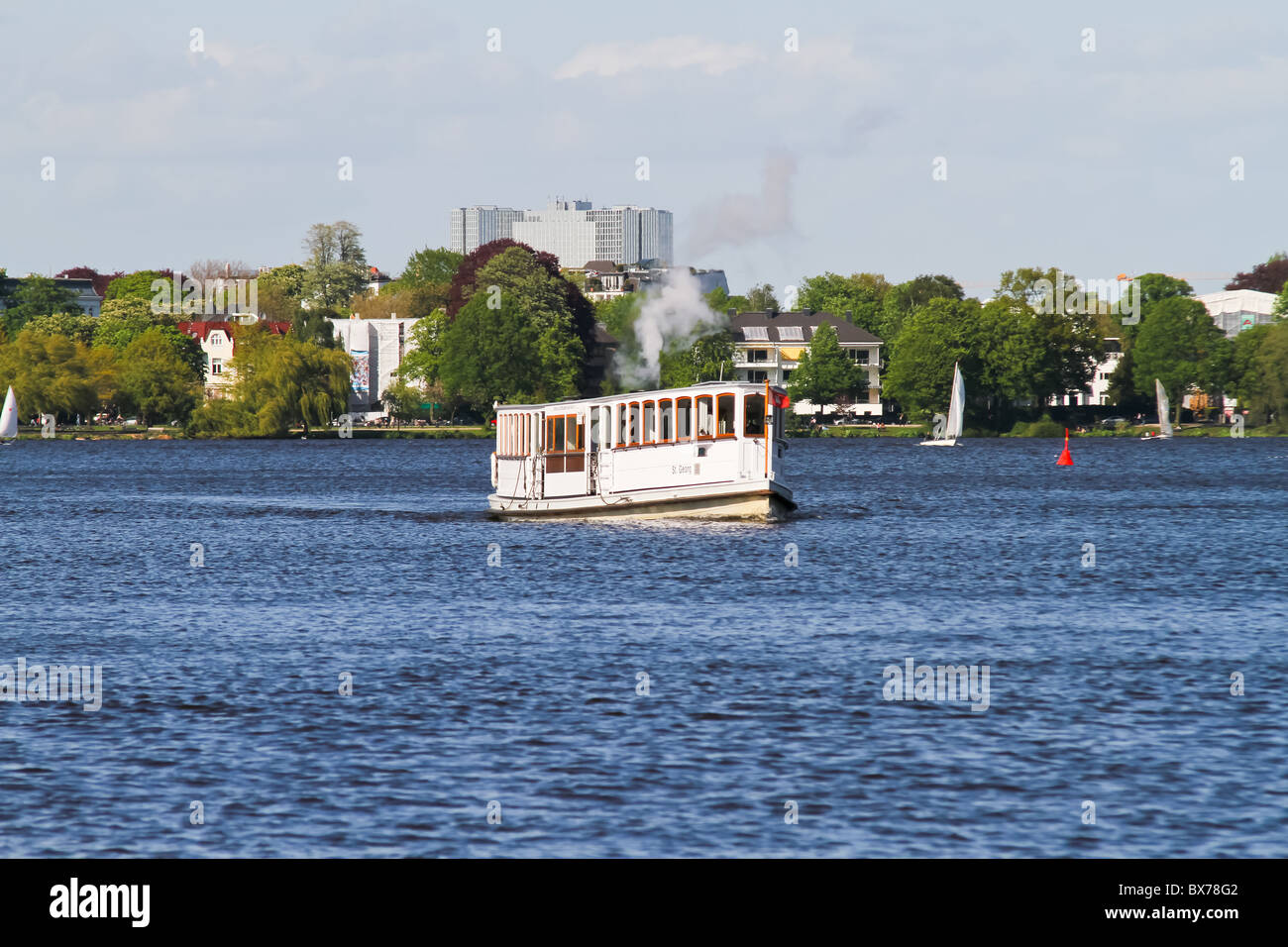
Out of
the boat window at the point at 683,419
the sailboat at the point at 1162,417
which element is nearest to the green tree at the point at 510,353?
the sailboat at the point at 1162,417

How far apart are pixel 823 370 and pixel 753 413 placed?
13593 centimetres

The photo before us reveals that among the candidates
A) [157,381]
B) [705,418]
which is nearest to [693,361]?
[157,381]

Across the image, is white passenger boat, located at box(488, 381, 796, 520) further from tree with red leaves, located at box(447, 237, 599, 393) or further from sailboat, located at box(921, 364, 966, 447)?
tree with red leaves, located at box(447, 237, 599, 393)

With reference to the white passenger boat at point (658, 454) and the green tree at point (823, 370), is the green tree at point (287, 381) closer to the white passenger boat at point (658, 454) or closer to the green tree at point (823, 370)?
the green tree at point (823, 370)

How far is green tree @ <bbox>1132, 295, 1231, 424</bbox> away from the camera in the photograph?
184m

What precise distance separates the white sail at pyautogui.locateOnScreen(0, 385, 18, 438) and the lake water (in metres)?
114

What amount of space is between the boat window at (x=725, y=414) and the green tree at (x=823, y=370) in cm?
13514

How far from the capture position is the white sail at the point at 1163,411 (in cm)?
17388

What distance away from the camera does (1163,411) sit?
17575 cm

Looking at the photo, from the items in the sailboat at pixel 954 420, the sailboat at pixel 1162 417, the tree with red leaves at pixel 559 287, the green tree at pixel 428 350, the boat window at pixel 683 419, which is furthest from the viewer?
the green tree at pixel 428 350

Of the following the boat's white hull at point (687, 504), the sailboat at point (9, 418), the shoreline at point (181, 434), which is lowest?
the boat's white hull at point (687, 504)

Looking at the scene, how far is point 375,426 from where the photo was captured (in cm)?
19325

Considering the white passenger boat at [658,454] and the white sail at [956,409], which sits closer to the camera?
the white passenger boat at [658,454]

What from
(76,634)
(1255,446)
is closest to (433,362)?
(1255,446)
